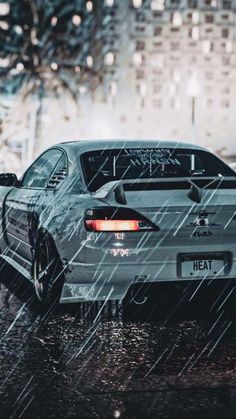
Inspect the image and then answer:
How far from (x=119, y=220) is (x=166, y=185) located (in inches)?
20.8

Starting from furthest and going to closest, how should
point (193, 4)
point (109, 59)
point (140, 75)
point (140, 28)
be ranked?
point (193, 4), point (140, 28), point (140, 75), point (109, 59)

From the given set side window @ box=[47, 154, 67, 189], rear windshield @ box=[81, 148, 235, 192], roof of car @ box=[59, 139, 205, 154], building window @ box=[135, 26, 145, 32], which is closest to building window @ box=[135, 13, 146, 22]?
building window @ box=[135, 26, 145, 32]

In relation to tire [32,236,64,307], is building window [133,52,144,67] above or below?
below

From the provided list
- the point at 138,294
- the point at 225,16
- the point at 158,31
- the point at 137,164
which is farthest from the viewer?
the point at 225,16

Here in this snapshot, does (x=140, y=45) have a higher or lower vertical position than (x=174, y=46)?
higher

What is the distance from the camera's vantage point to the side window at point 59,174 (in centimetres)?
711

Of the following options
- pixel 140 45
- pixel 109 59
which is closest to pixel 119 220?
pixel 109 59

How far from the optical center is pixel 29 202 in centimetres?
762

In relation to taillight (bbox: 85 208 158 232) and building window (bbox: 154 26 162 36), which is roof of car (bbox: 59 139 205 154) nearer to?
taillight (bbox: 85 208 158 232)

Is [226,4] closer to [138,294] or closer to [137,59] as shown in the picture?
[137,59]

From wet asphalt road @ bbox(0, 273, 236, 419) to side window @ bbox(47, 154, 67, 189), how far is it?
112 centimetres

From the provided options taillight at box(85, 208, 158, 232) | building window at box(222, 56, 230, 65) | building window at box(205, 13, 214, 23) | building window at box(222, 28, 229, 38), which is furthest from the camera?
building window at box(222, 28, 229, 38)

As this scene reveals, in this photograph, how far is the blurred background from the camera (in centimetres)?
8581

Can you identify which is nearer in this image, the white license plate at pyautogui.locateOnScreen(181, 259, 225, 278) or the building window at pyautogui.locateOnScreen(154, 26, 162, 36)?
the white license plate at pyautogui.locateOnScreen(181, 259, 225, 278)
